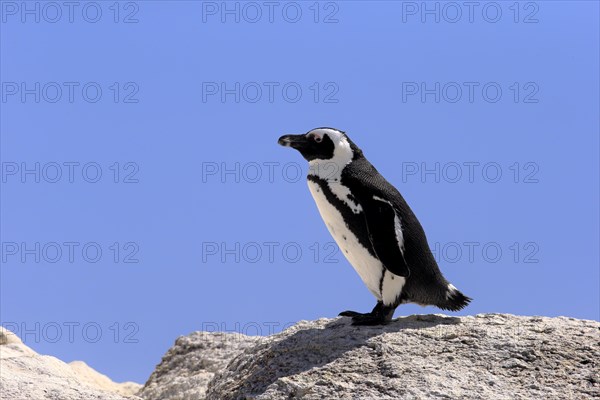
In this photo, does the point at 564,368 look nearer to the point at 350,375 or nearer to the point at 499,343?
the point at 499,343

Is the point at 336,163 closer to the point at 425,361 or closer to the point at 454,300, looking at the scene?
the point at 454,300

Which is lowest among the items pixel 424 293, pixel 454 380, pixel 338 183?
pixel 454 380

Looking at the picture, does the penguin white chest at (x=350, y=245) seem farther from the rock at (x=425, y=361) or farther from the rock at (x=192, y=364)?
the rock at (x=192, y=364)

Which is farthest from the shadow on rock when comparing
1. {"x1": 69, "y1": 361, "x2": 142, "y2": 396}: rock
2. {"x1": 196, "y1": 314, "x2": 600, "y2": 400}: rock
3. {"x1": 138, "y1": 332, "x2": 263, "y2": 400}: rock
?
{"x1": 69, "y1": 361, "x2": 142, "y2": 396}: rock

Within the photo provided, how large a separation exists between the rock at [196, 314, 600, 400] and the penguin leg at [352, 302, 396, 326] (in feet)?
0.20

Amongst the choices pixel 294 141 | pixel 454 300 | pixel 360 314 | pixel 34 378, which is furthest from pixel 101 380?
pixel 454 300

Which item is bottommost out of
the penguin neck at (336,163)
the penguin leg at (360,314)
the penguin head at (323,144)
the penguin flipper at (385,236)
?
the penguin leg at (360,314)

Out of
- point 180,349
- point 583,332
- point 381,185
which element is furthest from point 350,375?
point 180,349

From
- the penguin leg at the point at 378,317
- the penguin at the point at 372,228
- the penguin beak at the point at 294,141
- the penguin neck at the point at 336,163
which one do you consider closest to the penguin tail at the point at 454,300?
the penguin at the point at 372,228

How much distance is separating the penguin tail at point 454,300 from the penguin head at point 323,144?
3.92 feet

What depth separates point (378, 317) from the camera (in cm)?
548

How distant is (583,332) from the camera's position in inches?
215

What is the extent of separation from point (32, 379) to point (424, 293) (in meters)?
3.21

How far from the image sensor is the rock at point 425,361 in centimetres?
467
